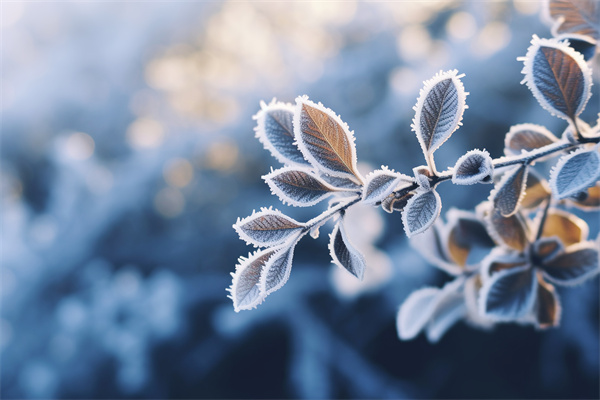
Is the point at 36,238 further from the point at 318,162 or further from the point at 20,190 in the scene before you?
the point at 318,162

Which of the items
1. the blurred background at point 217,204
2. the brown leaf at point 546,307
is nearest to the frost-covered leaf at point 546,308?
the brown leaf at point 546,307

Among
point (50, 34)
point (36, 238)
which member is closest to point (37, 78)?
point (50, 34)

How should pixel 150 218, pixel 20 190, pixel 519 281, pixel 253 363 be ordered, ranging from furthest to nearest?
pixel 20 190 → pixel 150 218 → pixel 253 363 → pixel 519 281

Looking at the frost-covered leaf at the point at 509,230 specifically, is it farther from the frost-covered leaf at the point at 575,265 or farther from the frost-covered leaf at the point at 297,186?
the frost-covered leaf at the point at 297,186

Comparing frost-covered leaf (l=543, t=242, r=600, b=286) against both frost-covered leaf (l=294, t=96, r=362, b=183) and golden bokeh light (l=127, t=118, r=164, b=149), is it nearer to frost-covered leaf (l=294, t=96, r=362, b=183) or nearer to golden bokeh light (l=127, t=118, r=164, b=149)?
frost-covered leaf (l=294, t=96, r=362, b=183)

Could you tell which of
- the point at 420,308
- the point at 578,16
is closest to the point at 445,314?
the point at 420,308

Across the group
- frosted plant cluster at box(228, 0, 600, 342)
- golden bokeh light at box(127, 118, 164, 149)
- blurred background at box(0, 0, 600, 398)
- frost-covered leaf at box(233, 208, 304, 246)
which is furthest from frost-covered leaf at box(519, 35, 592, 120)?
golden bokeh light at box(127, 118, 164, 149)

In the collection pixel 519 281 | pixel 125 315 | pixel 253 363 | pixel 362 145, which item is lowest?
pixel 519 281
